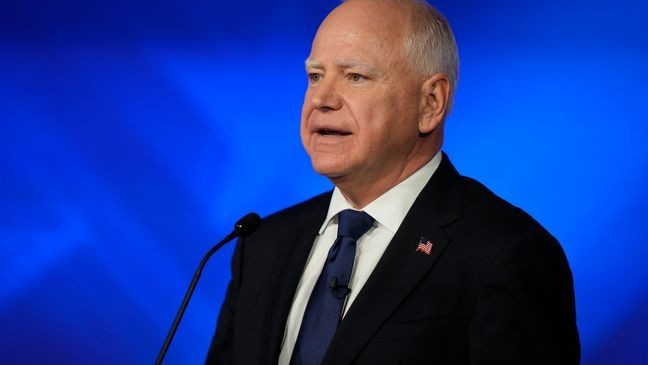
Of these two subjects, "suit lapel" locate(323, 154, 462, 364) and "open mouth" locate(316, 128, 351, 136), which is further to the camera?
"open mouth" locate(316, 128, 351, 136)

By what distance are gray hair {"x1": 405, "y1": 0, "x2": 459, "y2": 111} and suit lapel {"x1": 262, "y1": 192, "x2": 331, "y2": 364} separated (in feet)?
1.37

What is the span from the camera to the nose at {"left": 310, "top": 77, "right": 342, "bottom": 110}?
1.89 m

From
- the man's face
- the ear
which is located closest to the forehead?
the man's face

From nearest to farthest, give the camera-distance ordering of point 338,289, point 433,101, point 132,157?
point 338,289 → point 433,101 → point 132,157

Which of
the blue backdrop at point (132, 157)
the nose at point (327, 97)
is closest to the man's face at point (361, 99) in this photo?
the nose at point (327, 97)

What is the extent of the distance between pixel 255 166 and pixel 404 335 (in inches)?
Answer: 51.6

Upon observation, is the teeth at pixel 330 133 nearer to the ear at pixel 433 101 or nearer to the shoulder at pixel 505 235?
the ear at pixel 433 101

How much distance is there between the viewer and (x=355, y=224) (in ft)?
6.41

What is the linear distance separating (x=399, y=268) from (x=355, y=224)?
6.6 inches

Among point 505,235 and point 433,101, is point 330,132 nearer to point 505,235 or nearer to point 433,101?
point 433,101

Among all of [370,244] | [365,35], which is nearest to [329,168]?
[370,244]

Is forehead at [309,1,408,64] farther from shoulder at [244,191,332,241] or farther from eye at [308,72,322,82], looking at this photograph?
shoulder at [244,191,332,241]

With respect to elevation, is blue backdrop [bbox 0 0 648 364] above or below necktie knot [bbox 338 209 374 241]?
above

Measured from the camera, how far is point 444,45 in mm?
2010
